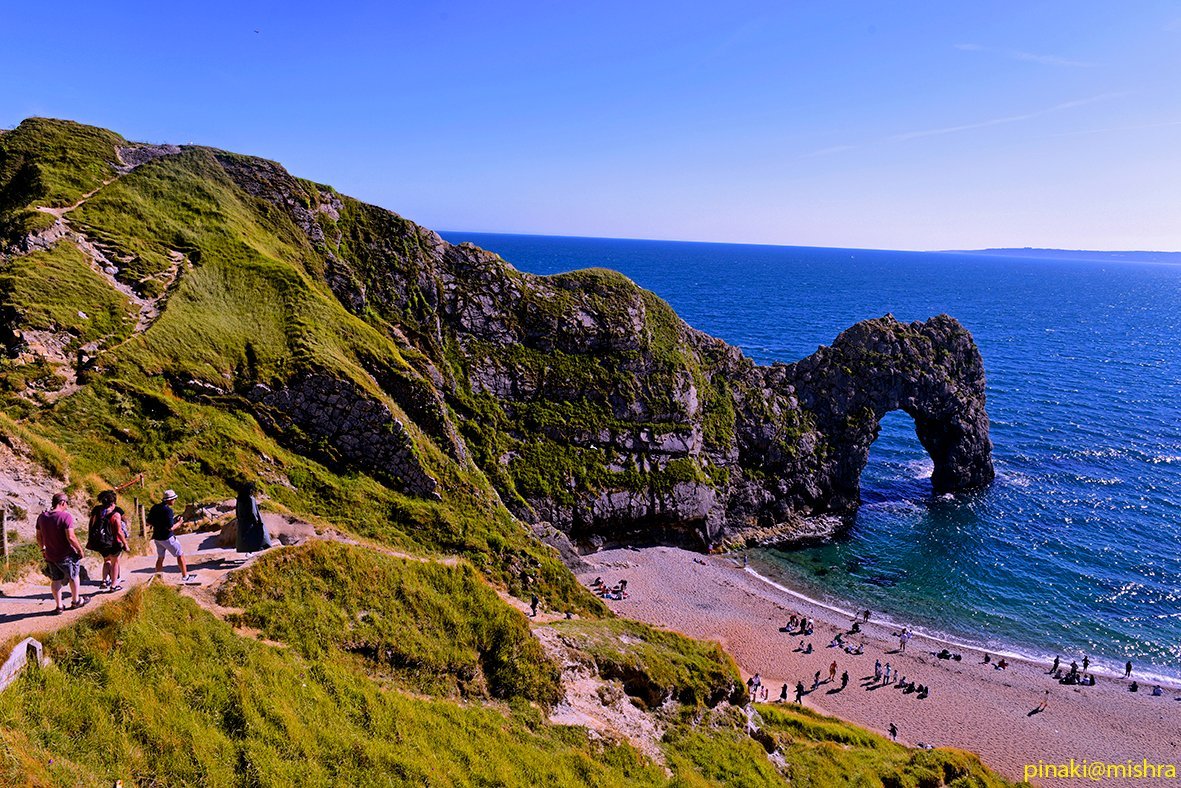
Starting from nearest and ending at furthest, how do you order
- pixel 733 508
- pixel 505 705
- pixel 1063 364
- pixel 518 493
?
1. pixel 505 705
2. pixel 518 493
3. pixel 733 508
4. pixel 1063 364

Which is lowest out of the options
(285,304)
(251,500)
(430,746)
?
(430,746)

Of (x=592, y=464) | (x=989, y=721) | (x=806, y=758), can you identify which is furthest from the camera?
(x=592, y=464)

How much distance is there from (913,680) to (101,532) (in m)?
→ 44.4

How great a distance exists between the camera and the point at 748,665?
3975 centimetres

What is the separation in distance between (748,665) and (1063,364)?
4701 inches

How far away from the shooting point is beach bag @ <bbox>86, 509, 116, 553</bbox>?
12.8m

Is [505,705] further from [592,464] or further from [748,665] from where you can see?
[592,464]

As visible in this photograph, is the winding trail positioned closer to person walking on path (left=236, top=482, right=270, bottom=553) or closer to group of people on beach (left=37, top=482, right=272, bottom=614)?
group of people on beach (left=37, top=482, right=272, bottom=614)

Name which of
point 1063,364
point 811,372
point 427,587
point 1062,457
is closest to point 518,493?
point 427,587

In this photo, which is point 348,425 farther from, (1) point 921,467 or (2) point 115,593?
(1) point 921,467

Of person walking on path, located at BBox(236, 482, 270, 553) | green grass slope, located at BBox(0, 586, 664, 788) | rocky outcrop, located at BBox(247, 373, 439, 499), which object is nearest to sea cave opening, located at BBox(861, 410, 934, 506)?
rocky outcrop, located at BBox(247, 373, 439, 499)

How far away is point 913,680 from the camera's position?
39031 mm

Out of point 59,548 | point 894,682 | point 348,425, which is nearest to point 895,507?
point 894,682

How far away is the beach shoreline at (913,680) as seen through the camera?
34.1m
